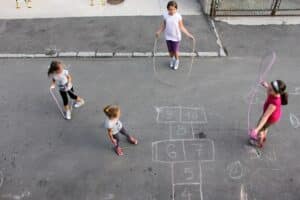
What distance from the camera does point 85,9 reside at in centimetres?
988

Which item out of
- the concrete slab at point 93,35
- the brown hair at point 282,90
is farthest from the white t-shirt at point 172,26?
the brown hair at point 282,90

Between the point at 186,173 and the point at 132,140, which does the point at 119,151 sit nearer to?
the point at 132,140

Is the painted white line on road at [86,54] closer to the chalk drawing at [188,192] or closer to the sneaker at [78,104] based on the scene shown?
the sneaker at [78,104]

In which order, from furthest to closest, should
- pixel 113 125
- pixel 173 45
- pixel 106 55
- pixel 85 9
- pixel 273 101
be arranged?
pixel 85 9, pixel 106 55, pixel 173 45, pixel 113 125, pixel 273 101

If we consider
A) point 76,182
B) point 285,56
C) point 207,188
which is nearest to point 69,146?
point 76,182

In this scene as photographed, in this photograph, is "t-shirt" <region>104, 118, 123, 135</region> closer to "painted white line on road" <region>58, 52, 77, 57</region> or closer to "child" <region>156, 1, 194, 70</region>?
"child" <region>156, 1, 194, 70</region>

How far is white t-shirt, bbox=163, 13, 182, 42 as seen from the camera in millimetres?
6582

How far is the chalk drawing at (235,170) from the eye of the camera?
17.6ft

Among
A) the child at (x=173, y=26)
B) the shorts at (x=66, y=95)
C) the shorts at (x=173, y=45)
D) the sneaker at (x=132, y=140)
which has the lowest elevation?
the sneaker at (x=132, y=140)

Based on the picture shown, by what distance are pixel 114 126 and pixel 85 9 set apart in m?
5.95

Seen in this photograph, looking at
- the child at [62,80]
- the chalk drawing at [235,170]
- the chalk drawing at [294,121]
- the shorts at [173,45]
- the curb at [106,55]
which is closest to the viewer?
the chalk drawing at [235,170]

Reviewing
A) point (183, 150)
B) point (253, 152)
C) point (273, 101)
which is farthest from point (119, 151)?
point (273, 101)

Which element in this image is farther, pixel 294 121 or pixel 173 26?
pixel 173 26

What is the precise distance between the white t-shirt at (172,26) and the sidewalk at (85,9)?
2962 mm
